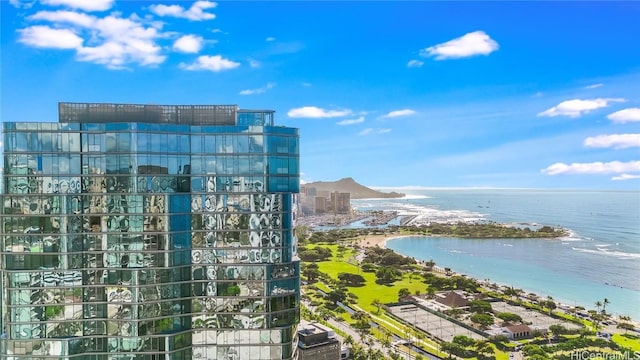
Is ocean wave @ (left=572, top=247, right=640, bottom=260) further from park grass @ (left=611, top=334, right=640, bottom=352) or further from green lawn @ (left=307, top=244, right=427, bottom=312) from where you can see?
park grass @ (left=611, top=334, right=640, bottom=352)

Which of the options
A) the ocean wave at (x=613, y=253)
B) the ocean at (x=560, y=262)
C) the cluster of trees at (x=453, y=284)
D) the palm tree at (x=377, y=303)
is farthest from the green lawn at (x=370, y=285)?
the ocean wave at (x=613, y=253)

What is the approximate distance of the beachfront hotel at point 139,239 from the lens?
2333cm

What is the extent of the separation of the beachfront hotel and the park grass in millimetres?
56817

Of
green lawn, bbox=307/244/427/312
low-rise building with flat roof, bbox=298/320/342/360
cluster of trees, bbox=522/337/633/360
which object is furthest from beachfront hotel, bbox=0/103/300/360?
green lawn, bbox=307/244/427/312

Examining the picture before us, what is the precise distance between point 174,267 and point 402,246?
132 meters

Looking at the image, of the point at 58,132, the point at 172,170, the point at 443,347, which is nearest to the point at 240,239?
the point at 172,170

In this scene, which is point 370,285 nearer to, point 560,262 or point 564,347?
point 564,347

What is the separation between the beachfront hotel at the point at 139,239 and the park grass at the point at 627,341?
56.8 m

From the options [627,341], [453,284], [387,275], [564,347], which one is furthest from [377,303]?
[627,341]

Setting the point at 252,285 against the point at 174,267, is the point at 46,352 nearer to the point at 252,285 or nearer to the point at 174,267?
the point at 174,267

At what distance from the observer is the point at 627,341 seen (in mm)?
A: 62375

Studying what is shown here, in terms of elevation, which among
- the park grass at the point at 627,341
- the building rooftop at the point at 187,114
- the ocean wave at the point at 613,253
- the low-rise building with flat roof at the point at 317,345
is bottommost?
the park grass at the point at 627,341

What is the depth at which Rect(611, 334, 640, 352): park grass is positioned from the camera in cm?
6041

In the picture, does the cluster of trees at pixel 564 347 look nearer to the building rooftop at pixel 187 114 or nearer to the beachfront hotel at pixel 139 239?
the beachfront hotel at pixel 139 239
